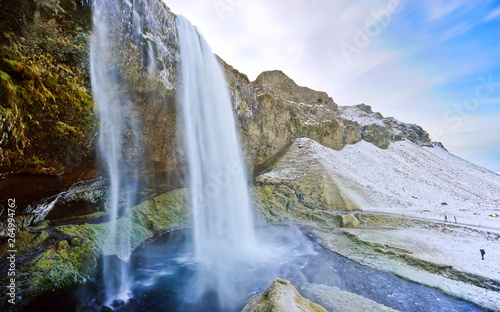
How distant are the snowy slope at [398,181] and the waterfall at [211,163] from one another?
10.4 meters

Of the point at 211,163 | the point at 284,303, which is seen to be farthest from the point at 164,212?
the point at 284,303

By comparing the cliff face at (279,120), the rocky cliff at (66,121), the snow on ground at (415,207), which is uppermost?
the cliff face at (279,120)

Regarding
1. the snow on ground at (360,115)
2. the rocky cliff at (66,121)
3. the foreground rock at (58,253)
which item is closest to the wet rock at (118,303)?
the foreground rock at (58,253)

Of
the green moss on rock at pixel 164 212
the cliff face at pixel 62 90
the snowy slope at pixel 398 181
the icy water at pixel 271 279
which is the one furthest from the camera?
the snowy slope at pixel 398 181

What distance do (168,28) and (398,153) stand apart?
62.2m

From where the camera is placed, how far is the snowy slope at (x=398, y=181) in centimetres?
2886

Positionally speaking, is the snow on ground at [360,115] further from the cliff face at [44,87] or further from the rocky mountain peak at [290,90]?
the cliff face at [44,87]

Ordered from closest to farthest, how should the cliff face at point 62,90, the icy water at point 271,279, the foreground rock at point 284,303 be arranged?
the foreground rock at point 284,303 → the cliff face at point 62,90 → the icy water at point 271,279

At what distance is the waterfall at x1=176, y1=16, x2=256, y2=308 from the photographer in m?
17.1

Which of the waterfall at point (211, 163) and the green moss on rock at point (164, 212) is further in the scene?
the green moss on rock at point (164, 212)

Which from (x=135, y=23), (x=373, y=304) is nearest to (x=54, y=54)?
(x=135, y=23)

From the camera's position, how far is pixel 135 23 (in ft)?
42.8

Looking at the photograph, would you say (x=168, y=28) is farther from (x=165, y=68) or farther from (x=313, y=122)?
(x=313, y=122)

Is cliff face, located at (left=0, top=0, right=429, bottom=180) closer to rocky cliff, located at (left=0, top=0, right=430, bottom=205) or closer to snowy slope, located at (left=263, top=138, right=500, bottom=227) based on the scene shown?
rocky cliff, located at (left=0, top=0, right=430, bottom=205)
